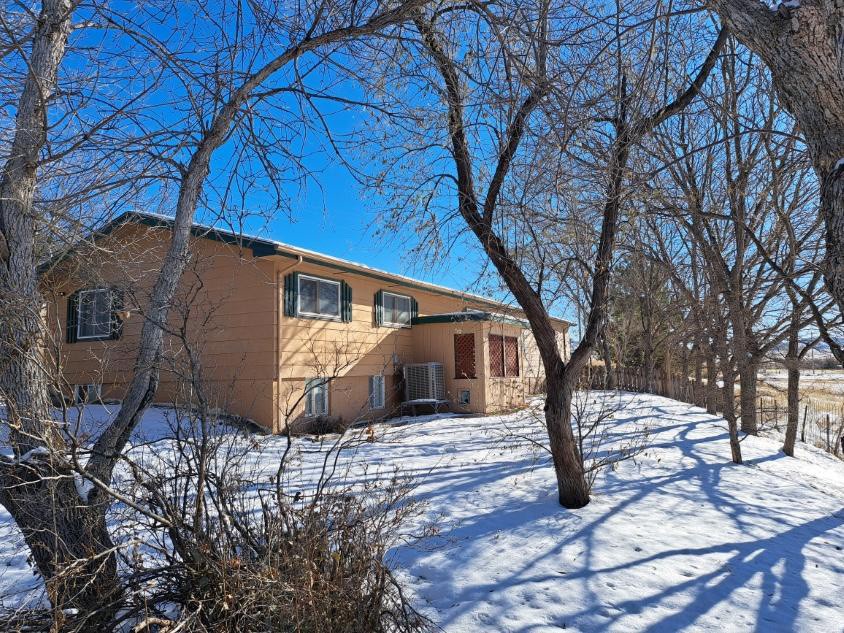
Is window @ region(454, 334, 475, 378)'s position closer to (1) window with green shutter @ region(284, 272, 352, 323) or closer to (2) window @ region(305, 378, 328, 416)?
(1) window with green shutter @ region(284, 272, 352, 323)

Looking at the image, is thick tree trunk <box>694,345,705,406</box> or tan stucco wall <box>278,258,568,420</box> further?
thick tree trunk <box>694,345,705,406</box>

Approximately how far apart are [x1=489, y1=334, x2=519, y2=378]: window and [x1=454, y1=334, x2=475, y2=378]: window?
71cm

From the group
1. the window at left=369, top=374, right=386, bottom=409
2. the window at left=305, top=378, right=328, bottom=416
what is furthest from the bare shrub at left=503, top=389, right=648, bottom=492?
the window at left=305, top=378, right=328, bottom=416

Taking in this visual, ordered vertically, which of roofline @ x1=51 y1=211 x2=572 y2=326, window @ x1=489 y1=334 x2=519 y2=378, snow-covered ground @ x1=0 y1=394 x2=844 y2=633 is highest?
roofline @ x1=51 y1=211 x2=572 y2=326

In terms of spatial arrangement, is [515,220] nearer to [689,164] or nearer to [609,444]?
[609,444]

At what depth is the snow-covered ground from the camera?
3678 mm

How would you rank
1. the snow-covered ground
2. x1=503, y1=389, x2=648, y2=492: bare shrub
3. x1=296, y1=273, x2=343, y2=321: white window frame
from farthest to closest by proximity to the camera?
x1=296, y1=273, x2=343, y2=321: white window frame, x1=503, y1=389, x2=648, y2=492: bare shrub, the snow-covered ground

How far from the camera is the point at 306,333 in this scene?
451 inches

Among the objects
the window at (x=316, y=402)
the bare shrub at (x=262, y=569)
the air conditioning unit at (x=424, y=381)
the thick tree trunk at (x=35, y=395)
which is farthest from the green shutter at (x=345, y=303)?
the bare shrub at (x=262, y=569)

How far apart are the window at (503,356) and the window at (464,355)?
0.71 meters

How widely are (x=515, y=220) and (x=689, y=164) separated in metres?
6.24

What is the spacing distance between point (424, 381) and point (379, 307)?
2406mm

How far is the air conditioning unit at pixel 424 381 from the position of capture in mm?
14289

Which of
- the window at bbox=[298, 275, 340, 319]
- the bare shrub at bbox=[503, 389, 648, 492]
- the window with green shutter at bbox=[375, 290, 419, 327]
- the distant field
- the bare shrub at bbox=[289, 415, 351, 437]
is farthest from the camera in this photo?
the window with green shutter at bbox=[375, 290, 419, 327]
